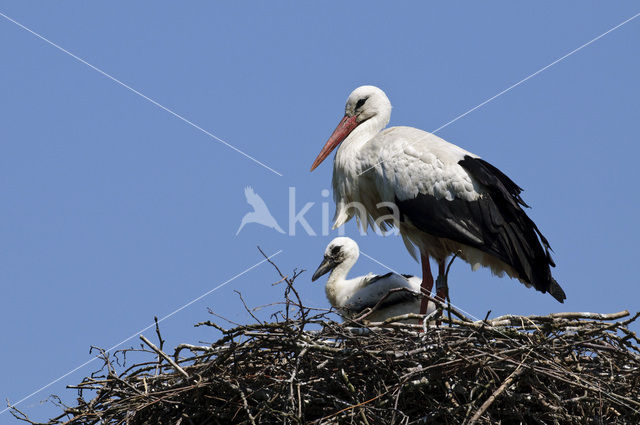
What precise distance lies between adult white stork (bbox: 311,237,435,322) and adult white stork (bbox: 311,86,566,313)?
5.2 inches

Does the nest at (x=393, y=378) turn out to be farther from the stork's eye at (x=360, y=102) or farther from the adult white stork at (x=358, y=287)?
the stork's eye at (x=360, y=102)

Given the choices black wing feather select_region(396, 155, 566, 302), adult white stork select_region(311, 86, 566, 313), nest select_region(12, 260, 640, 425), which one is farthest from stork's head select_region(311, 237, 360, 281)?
nest select_region(12, 260, 640, 425)

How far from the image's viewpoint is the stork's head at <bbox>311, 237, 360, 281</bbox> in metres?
6.41

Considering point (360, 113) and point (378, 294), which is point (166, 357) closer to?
point (378, 294)

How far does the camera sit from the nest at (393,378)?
4.00 metres

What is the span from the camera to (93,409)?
4391mm

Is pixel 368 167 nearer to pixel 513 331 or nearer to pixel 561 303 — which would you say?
pixel 561 303

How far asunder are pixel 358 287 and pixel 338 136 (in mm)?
1083

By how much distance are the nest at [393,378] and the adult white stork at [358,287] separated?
1071mm

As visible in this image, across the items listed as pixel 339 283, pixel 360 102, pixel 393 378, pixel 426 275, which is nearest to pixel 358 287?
pixel 339 283

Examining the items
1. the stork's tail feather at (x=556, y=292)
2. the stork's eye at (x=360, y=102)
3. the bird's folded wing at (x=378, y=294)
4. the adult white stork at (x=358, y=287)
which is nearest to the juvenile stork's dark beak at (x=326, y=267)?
the adult white stork at (x=358, y=287)

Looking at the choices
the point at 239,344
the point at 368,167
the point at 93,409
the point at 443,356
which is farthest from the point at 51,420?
the point at 368,167

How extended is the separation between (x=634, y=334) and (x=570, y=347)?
354 mm

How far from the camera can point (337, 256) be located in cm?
643
